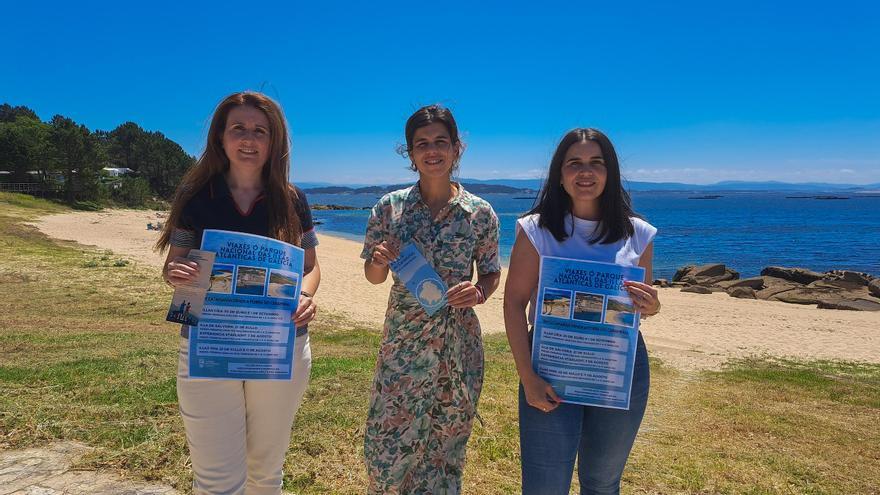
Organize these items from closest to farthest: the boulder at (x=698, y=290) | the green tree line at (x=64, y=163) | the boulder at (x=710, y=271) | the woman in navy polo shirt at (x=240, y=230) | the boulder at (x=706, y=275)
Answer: the woman in navy polo shirt at (x=240, y=230) < the boulder at (x=698, y=290) < the boulder at (x=706, y=275) < the boulder at (x=710, y=271) < the green tree line at (x=64, y=163)

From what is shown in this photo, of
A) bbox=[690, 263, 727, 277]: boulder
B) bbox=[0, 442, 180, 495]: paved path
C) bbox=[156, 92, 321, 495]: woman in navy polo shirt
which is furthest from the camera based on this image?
bbox=[690, 263, 727, 277]: boulder

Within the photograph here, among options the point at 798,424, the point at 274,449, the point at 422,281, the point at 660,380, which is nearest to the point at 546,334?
the point at 422,281

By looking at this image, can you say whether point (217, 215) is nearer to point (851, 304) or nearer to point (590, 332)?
point (590, 332)

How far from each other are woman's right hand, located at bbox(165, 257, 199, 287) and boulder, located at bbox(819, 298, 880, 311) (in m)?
26.2

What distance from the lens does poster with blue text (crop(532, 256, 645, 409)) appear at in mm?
2467

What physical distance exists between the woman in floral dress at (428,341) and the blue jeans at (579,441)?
0.50m

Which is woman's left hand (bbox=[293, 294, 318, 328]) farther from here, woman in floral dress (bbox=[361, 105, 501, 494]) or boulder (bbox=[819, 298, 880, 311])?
boulder (bbox=[819, 298, 880, 311])

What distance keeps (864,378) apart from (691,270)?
24.0 m

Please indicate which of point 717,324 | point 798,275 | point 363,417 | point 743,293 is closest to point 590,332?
point 363,417

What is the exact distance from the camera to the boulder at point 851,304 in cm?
2236

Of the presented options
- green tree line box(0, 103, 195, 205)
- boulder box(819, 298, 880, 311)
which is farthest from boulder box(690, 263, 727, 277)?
green tree line box(0, 103, 195, 205)

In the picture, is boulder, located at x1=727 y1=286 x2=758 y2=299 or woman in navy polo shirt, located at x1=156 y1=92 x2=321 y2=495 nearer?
woman in navy polo shirt, located at x1=156 y1=92 x2=321 y2=495

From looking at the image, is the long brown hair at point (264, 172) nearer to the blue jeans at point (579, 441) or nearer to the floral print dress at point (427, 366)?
the floral print dress at point (427, 366)

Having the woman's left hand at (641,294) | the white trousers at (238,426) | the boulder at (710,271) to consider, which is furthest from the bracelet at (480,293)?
the boulder at (710,271)
